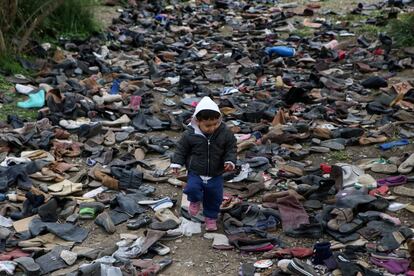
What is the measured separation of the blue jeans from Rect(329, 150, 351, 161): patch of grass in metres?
1.87

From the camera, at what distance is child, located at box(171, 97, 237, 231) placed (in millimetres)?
4625

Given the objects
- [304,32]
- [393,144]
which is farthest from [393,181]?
[304,32]

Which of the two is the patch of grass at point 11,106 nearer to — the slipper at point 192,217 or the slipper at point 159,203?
the slipper at point 159,203

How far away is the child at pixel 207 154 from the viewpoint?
4625 millimetres

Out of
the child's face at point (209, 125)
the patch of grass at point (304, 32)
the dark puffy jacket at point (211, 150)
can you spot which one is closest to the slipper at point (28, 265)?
the dark puffy jacket at point (211, 150)

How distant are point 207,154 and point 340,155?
2.08m

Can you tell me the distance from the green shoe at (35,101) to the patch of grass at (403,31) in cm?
584

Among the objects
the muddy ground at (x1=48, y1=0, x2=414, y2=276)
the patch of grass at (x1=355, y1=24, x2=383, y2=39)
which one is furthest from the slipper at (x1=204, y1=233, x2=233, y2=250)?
the patch of grass at (x1=355, y1=24, x2=383, y2=39)

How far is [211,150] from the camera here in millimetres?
4680

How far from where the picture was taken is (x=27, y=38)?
378 inches

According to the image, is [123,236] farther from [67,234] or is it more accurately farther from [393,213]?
[393,213]

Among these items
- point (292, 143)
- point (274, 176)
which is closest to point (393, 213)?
point (274, 176)

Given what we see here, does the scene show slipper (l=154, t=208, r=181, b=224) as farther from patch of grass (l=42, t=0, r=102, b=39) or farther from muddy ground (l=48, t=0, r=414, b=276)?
patch of grass (l=42, t=0, r=102, b=39)

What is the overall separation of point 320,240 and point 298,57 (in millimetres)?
5783
